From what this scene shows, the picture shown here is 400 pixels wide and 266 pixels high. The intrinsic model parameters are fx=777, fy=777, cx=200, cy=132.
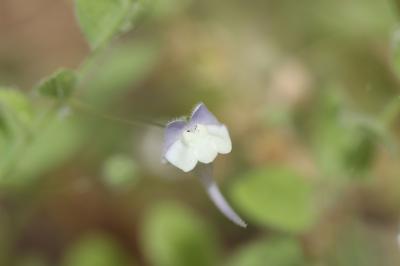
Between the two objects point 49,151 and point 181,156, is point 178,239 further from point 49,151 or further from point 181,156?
point 181,156

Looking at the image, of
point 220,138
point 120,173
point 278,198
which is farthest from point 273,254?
point 220,138

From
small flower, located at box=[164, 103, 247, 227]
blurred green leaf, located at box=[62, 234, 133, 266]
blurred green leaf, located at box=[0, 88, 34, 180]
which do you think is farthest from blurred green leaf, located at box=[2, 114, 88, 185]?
small flower, located at box=[164, 103, 247, 227]

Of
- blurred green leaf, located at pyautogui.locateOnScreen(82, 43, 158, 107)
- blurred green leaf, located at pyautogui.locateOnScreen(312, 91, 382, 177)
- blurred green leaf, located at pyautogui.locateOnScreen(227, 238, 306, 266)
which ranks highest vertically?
blurred green leaf, located at pyautogui.locateOnScreen(82, 43, 158, 107)

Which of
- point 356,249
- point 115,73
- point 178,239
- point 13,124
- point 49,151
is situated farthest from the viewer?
point 115,73

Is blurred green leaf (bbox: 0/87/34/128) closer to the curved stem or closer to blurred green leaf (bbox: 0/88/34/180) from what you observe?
blurred green leaf (bbox: 0/88/34/180)

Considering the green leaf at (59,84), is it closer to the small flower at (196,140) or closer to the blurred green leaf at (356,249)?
the small flower at (196,140)

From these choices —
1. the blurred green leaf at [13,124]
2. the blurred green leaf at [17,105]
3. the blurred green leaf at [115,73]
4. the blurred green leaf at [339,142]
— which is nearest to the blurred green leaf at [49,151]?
the blurred green leaf at [115,73]
